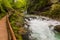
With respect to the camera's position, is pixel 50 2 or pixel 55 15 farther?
pixel 50 2

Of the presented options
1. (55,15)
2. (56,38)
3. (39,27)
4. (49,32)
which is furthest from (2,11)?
(55,15)

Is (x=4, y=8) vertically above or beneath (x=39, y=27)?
above

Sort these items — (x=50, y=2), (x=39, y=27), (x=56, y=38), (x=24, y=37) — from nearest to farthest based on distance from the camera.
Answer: (x=24, y=37) → (x=56, y=38) → (x=39, y=27) → (x=50, y=2)

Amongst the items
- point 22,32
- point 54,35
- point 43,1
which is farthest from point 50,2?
point 22,32

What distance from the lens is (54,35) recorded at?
15.2 metres

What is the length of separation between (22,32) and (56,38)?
11.4ft

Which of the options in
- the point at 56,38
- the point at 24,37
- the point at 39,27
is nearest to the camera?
the point at 24,37

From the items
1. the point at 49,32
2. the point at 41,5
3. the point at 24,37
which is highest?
the point at 24,37

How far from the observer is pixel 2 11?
17.9 metres

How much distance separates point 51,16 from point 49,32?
8.19 meters

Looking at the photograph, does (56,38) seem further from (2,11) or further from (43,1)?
(43,1)

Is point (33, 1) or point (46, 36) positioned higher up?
point (46, 36)

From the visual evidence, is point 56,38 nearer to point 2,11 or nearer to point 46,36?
point 46,36

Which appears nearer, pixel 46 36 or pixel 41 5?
pixel 46 36
